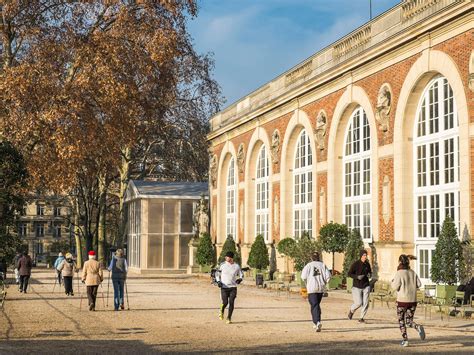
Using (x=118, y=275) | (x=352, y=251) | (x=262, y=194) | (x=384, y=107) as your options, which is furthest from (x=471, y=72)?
(x=262, y=194)

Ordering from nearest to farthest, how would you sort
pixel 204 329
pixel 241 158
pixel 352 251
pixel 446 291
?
pixel 204 329 → pixel 446 291 → pixel 352 251 → pixel 241 158

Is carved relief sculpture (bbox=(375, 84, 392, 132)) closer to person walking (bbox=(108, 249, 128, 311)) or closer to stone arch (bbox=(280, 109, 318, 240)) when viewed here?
stone arch (bbox=(280, 109, 318, 240))

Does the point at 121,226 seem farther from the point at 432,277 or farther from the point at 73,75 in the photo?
the point at 432,277

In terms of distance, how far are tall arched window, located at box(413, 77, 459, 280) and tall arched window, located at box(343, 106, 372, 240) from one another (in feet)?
10.9

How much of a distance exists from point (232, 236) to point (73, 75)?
16772 mm

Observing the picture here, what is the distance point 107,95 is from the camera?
1088 inches

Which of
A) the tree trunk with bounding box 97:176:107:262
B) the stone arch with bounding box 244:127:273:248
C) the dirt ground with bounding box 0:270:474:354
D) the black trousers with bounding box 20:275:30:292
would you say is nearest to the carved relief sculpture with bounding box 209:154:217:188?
the stone arch with bounding box 244:127:273:248

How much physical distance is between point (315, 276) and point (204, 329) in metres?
2.30

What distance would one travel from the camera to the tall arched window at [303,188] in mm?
33594

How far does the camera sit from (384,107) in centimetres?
2622

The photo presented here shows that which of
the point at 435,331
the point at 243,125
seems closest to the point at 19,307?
the point at 435,331

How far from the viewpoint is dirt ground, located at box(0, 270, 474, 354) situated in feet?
42.3

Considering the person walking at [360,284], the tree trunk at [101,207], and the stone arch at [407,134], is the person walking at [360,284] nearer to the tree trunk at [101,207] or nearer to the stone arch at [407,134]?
the stone arch at [407,134]

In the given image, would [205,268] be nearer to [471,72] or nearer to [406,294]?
[471,72]
